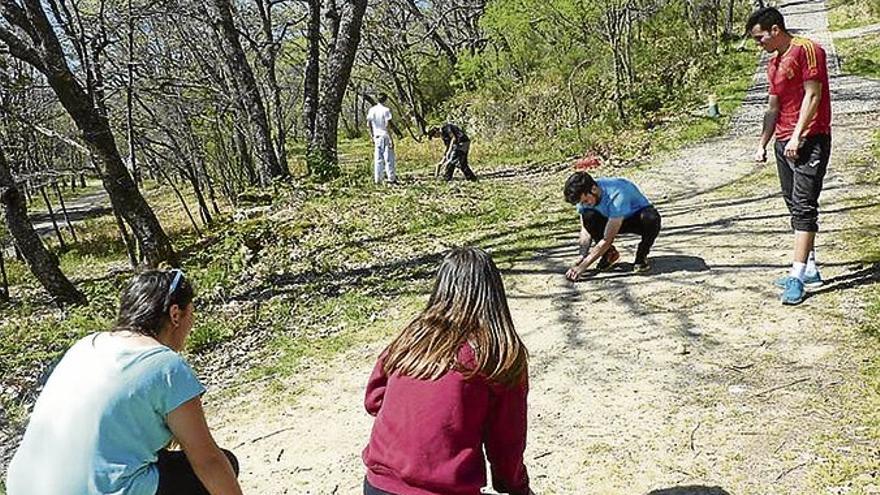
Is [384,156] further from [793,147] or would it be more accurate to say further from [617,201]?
[793,147]

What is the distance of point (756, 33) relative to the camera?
14.6 ft

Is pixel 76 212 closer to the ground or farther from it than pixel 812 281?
closer to the ground

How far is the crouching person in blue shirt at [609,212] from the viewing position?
549 centimetres

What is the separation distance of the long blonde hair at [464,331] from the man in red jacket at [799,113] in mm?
2681

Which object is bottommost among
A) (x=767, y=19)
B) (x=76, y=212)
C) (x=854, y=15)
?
(x=76, y=212)

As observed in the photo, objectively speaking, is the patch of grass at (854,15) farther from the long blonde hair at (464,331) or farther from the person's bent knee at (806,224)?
the long blonde hair at (464,331)

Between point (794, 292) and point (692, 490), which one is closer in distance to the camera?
point (692, 490)

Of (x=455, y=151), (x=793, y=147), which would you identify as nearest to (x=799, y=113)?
(x=793, y=147)

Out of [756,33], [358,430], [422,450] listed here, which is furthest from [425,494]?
[756,33]

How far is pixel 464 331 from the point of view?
8.14 feet

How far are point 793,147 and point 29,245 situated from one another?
9.71 metres

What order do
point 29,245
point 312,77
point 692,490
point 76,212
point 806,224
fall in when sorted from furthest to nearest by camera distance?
1. point 76,212
2. point 312,77
3. point 29,245
4. point 806,224
5. point 692,490

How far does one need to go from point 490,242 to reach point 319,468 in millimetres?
4400

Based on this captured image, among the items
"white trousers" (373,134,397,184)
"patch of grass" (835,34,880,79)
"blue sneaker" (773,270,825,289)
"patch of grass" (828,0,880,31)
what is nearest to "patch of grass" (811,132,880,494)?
"blue sneaker" (773,270,825,289)
